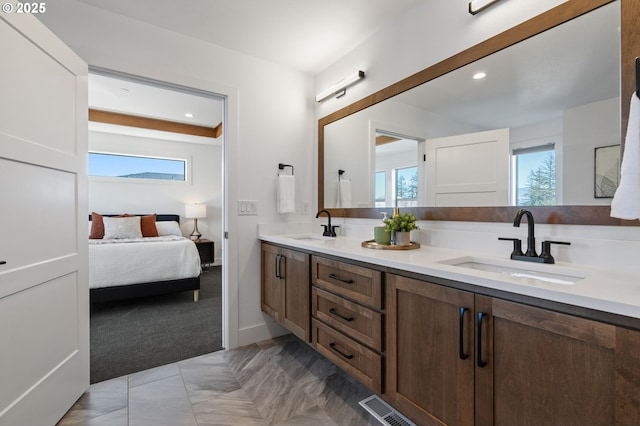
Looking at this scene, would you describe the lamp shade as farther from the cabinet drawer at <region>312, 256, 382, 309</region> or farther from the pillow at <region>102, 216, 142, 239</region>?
the cabinet drawer at <region>312, 256, 382, 309</region>

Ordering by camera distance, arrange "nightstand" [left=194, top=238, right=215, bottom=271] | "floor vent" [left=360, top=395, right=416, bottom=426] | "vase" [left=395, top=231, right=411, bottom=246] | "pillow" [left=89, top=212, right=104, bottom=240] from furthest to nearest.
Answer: "nightstand" [left=194, top=238, right=215, bottom=271], "pillow" [left=89, top=212, right=104, bottom=240], "vase" [left=395, top=231, right=411, bottom=246], "floor vent" [left=360, top=395, right=416, bottom=426]

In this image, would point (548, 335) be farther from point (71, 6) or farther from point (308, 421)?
point (71, 6)

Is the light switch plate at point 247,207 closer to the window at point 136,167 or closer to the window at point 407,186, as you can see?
the window at point 407,186

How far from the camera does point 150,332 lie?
273 centimetres

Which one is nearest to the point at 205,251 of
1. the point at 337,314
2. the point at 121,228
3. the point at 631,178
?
the point at 121,228

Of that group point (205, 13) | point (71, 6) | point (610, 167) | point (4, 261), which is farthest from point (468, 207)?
point (71, 6)

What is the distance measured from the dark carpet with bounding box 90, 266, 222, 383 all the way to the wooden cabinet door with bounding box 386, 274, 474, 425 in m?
1.67

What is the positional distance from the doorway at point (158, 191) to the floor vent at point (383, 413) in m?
1.35

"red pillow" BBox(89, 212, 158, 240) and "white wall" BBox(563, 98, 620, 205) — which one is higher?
"white wall" BBox(563, 98, 620, 205)

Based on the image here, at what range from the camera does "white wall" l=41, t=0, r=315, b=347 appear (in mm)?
1988

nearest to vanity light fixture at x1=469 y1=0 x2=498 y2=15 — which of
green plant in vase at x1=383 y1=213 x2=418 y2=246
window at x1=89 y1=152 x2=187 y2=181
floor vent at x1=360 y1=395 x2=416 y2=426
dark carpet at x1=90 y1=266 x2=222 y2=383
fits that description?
green plant in vase at x1=383 y1=213 x2=418 y2=246

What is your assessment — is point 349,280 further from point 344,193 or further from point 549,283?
point 344,193

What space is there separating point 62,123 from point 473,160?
229 centimetres

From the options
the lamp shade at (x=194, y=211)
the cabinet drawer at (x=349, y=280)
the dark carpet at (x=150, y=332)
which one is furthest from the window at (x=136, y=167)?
the cabinet drawer at (x=349, y=280)
